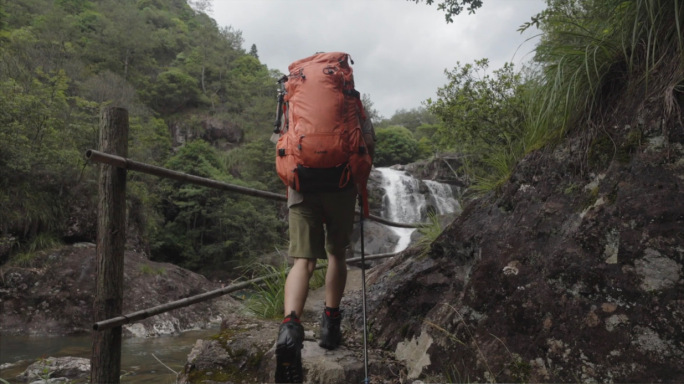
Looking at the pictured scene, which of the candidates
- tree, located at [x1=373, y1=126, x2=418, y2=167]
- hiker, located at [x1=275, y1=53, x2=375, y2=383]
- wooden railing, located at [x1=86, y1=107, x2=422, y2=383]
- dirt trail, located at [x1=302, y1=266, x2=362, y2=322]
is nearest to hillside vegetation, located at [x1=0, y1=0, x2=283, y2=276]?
dirt trail, located at [x1=302, y1=266, x2=362, y2=322]

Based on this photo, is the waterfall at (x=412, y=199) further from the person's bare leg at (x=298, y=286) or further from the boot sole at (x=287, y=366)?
the boot sole at (x=287, y=366)

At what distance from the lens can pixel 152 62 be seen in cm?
3203

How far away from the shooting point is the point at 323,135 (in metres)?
2.15

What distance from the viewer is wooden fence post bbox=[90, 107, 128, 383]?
2.31m

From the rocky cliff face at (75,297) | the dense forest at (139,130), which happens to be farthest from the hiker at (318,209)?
the rocky cliff face at (75,297)

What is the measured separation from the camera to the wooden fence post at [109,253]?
2314 mm

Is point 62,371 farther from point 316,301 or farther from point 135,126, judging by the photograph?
point 135,126

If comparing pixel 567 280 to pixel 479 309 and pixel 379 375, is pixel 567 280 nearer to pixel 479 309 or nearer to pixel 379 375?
pixel 479 309

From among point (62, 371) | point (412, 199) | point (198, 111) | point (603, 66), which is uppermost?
point (198, 111)

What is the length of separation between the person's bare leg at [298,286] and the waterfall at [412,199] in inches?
593

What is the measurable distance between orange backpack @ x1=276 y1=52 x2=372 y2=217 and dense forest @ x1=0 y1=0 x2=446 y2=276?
1508 mm

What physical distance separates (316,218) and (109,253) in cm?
116

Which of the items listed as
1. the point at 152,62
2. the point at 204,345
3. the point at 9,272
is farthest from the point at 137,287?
the point at 152,62

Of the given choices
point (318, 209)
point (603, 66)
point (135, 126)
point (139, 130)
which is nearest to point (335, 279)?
point (318, 209)
